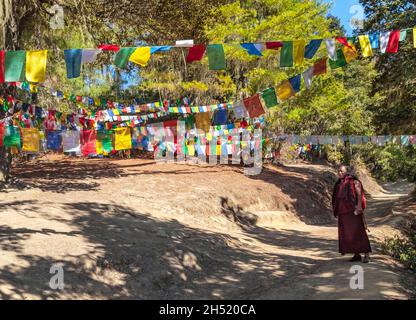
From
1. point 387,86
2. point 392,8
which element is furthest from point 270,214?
point 392,8

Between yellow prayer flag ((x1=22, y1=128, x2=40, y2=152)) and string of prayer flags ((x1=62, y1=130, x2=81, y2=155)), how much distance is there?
83.0 inches

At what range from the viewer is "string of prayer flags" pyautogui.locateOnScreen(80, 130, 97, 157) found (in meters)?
14.6

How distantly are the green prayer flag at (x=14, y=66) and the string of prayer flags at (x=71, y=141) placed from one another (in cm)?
471

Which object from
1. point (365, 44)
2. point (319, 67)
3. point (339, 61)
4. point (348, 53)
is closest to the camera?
point (365, 44)

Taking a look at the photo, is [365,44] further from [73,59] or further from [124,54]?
[73,59]

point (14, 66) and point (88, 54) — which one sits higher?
point (88, 54)

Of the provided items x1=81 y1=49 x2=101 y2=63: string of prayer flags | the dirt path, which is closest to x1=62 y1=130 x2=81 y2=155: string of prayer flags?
the dirt path

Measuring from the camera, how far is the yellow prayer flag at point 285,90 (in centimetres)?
1320

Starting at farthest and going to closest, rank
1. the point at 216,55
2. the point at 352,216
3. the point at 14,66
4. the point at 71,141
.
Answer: the point at 71,141
the point at 216,55
the point at 14,66
the point at 352,216

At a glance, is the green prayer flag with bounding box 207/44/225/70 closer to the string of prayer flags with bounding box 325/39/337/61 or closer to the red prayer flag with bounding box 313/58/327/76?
the string of prayer flags with bounding box 325/39/337/61

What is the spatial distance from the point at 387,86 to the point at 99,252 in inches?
640

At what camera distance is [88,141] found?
579 inches

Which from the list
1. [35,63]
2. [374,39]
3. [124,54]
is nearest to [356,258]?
[374,39]

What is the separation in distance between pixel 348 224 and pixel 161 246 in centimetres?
375
